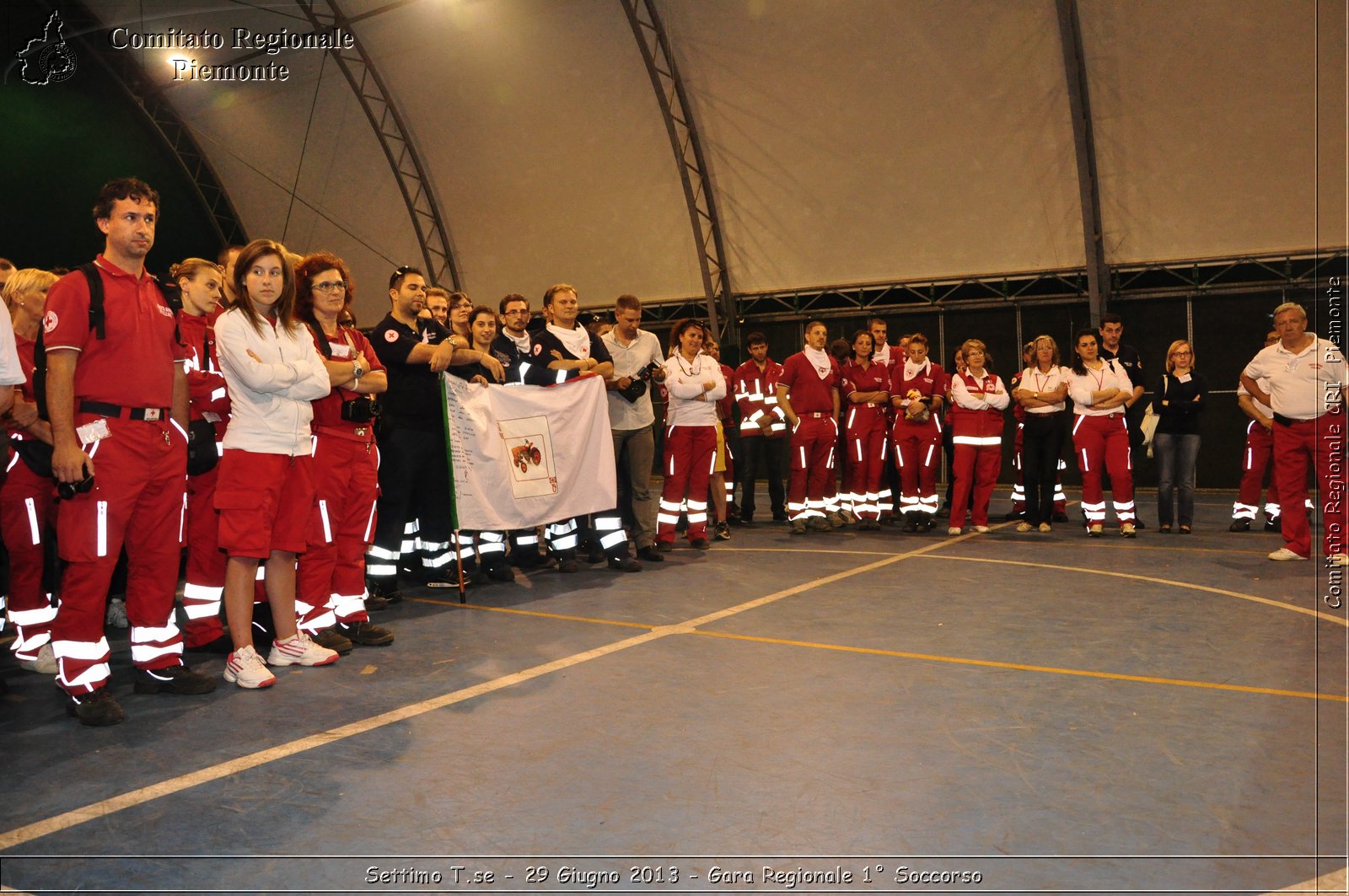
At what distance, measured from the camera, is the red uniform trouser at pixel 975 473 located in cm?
948

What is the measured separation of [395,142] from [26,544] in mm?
14536

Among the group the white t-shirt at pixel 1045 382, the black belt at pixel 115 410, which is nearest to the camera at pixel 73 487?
the black belt at pixel 115 410

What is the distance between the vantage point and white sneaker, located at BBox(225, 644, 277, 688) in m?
4.30

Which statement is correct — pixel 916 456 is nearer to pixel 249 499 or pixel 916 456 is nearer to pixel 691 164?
pixel 249 499

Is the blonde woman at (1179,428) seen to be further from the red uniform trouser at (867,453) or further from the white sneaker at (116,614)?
the white sneaker at (116,614)

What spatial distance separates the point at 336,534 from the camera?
5.10 m

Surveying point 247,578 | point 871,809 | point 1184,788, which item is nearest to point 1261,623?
point 1184,788

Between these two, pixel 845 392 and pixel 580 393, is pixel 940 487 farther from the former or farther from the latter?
pixel 580 393

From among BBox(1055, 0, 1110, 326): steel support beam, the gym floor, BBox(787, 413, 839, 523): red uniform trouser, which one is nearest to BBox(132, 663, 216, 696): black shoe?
the gym floor

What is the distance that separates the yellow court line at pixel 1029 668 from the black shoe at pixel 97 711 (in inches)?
109

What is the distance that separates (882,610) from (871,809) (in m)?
2.95

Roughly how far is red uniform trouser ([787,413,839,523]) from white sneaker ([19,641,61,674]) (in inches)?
266

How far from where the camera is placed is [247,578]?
4.41 metres

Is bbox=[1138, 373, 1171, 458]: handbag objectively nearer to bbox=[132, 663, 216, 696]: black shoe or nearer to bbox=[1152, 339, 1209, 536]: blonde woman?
bbox=[1152, 339, 1209, 536]: blonde woman
